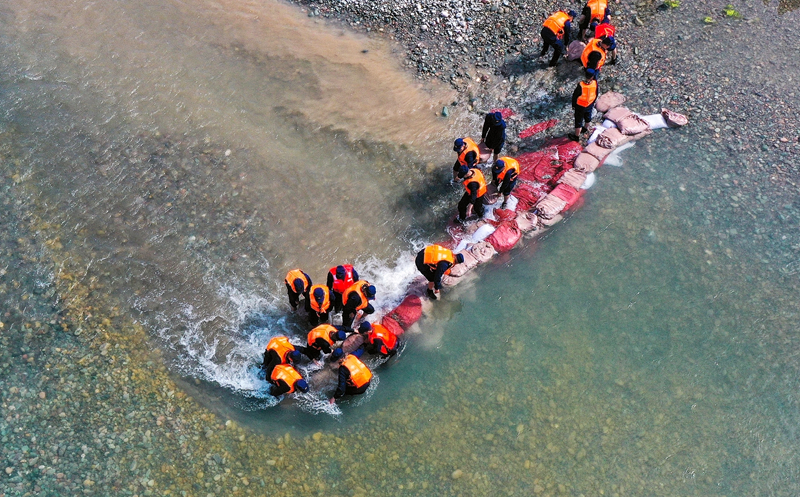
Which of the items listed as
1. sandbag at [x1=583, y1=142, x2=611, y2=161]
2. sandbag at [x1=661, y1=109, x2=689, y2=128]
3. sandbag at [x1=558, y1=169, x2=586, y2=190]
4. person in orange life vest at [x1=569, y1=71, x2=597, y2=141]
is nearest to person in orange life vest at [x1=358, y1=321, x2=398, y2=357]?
sandbag at [x1=558, y1=169, x2=586, y2=190]

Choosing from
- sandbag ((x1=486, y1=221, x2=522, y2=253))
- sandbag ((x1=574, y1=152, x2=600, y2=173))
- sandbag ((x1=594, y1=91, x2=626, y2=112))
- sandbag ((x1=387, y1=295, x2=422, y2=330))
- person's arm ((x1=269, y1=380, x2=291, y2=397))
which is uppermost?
sandbag ((x1=594, y1=91, x2=626, y2=112))

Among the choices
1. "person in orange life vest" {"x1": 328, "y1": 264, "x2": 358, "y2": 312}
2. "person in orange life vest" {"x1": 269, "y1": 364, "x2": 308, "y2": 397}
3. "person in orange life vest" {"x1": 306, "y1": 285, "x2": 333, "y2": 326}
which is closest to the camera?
"person in orange life vest" {"x1": 269, "y1": 364, "x2": 308, "y2": 397}

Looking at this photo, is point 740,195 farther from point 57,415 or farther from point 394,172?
point 57,415

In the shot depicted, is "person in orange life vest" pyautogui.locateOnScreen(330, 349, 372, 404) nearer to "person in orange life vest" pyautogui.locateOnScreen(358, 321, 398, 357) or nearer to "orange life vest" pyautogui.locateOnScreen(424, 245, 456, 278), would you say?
"person in orange life vest" pyautogui.locateOnScreen(358, 321, 398, 357)

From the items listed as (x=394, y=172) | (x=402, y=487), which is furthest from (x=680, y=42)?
(x=402, y=487)

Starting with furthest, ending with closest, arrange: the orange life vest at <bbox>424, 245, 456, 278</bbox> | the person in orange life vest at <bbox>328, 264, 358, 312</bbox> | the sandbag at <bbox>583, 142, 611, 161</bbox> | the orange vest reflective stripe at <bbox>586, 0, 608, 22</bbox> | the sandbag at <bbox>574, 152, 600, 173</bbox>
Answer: the orange vest reflective stripe at <bbox>586, 0, 608, 22</bbox> → the sandbag at <bbox>583, 142, 611, 161</bbox> → the sandbag at <bbox>574, 152, 600, 173</bbox> → the orange life vest at <bbox>424, 245, 456, 278</bbox> → the person in orange life vest at <bbox>328, 264, 358, 312</bbox>

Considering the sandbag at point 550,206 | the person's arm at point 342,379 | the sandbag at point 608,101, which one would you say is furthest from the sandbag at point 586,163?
the person's arm at point 342,379
